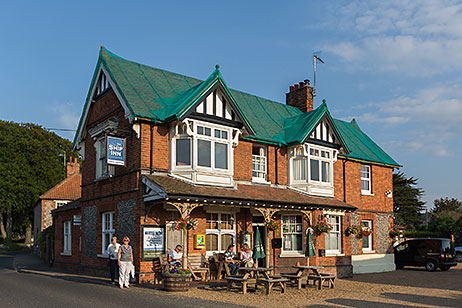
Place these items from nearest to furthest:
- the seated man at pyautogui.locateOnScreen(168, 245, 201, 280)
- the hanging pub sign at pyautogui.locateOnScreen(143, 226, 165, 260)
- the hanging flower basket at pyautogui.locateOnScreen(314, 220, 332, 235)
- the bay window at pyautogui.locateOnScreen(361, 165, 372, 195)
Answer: the seated man at pyautogui.locateOnScreen(168, 245, 201, 280), the hanging pub sign at pyautogui.locateOnScreen(143, 226, 165, 260), the hanging flower basket at pyautogui.locateOnScreen(314, 220, 332, 235), the bay window at pyautogui.locateOnScreen(361, 165, 372, 195)

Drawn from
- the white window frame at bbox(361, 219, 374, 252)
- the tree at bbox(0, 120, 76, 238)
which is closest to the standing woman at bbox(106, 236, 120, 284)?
the white window frame at bbox(361, 219, 374, 252)

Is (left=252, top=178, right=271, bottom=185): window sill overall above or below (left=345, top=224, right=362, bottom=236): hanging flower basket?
above

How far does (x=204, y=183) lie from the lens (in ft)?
54.0

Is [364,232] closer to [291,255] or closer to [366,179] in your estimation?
[366,179]

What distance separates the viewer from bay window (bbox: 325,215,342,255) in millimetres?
21047

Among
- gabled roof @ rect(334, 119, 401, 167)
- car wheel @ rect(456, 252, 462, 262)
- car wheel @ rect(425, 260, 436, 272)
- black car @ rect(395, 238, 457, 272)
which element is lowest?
car wheel @ rect(456, 252, 462, 262)

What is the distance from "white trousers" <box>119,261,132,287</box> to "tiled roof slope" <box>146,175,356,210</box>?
9.07 feet

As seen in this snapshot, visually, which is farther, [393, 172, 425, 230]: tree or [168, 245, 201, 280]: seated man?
[393, 172, 425, 230]: tree

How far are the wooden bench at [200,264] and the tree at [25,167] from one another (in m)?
36.5

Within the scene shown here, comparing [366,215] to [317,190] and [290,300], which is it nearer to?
[317,190]

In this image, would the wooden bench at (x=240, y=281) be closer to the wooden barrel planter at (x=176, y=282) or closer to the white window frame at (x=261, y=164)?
the wooden barrel planter at (x=176, y=282)

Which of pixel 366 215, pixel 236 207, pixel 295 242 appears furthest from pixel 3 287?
pixel 366 215

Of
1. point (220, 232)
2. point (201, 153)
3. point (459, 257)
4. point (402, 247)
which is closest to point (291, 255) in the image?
point (220, 232)

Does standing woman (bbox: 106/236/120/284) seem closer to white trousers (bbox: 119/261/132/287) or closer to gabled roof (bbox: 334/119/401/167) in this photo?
white trousers (bbox: 119/261/132/287)
